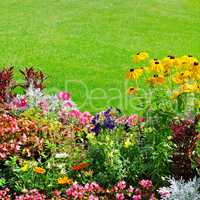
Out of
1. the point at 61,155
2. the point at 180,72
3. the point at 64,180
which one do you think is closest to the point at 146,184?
the point at 64,180

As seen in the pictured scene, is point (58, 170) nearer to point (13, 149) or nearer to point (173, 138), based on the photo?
point (13, 149)

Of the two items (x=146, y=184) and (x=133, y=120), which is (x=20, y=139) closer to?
(x=133, y=120)

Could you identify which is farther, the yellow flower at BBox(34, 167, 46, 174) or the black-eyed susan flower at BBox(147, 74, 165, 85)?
the black-eyed susan flower at BBox(147, 74, 165, 85)

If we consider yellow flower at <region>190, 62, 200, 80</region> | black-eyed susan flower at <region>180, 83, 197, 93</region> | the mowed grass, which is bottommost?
the mowed grass

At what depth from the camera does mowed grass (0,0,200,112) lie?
1341cm

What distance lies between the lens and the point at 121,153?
21.6 ft

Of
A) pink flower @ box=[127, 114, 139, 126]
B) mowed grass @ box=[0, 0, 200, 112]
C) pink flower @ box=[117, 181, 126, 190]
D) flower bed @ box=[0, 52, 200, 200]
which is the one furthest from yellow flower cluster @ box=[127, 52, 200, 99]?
mowed grass @ box=[0, 0, 200, 112]

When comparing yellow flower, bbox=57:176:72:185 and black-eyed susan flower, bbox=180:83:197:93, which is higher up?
black-eyed susan flower, bbox=180:83:197:93

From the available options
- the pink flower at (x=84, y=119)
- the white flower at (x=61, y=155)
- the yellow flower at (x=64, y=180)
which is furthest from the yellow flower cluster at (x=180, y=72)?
the yellow flower at (x=64, y=180)

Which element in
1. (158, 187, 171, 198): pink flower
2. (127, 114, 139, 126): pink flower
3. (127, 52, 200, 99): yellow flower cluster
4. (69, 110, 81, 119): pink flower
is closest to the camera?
(158, 187, 171, 198): pink flower

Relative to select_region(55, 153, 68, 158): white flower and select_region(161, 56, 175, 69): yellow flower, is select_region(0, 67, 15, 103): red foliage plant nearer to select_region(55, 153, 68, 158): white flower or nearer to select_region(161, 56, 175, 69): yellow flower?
select_region(55, 153, 68, 158): white flower

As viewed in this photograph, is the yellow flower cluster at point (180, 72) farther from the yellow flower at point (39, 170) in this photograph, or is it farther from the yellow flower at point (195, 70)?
the yellow flower at point (39, 170)

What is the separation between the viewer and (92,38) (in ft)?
60.1

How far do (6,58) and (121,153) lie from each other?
9.61 metres
